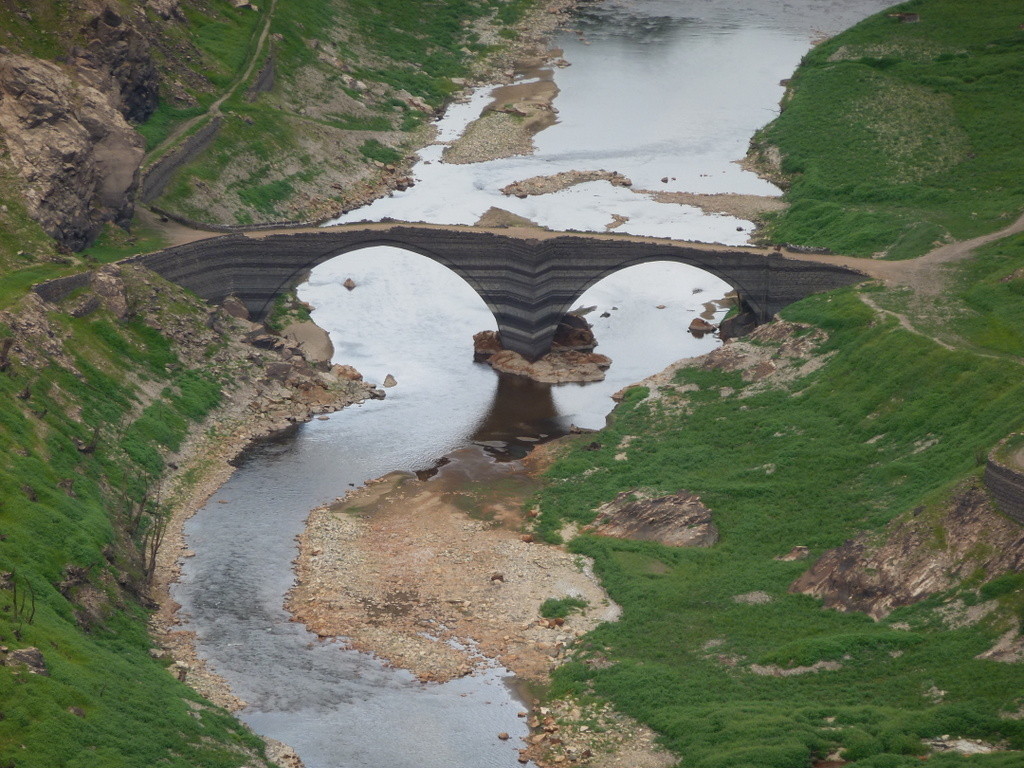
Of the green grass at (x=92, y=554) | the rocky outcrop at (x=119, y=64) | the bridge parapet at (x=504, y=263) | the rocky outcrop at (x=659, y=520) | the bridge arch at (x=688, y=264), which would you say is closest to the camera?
the green grass at (x=92, y=554)

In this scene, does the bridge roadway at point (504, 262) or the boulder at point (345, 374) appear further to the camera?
the bridge roadway at point (504, 262)

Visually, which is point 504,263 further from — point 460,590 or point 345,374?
point 460,590

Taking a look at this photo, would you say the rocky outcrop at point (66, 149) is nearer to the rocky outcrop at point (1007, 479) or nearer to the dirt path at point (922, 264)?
the dirt path at point (922, 264)

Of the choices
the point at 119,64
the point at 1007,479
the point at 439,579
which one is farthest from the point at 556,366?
the point at 1007,479

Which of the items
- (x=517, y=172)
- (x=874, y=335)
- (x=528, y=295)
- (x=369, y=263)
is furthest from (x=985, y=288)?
(x=517, y=172)

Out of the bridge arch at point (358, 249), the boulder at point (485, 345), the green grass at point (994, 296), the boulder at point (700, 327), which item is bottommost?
the green grass at point (994, 296)

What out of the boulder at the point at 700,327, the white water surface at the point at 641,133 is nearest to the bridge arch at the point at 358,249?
the boulder at the point at 700,327
